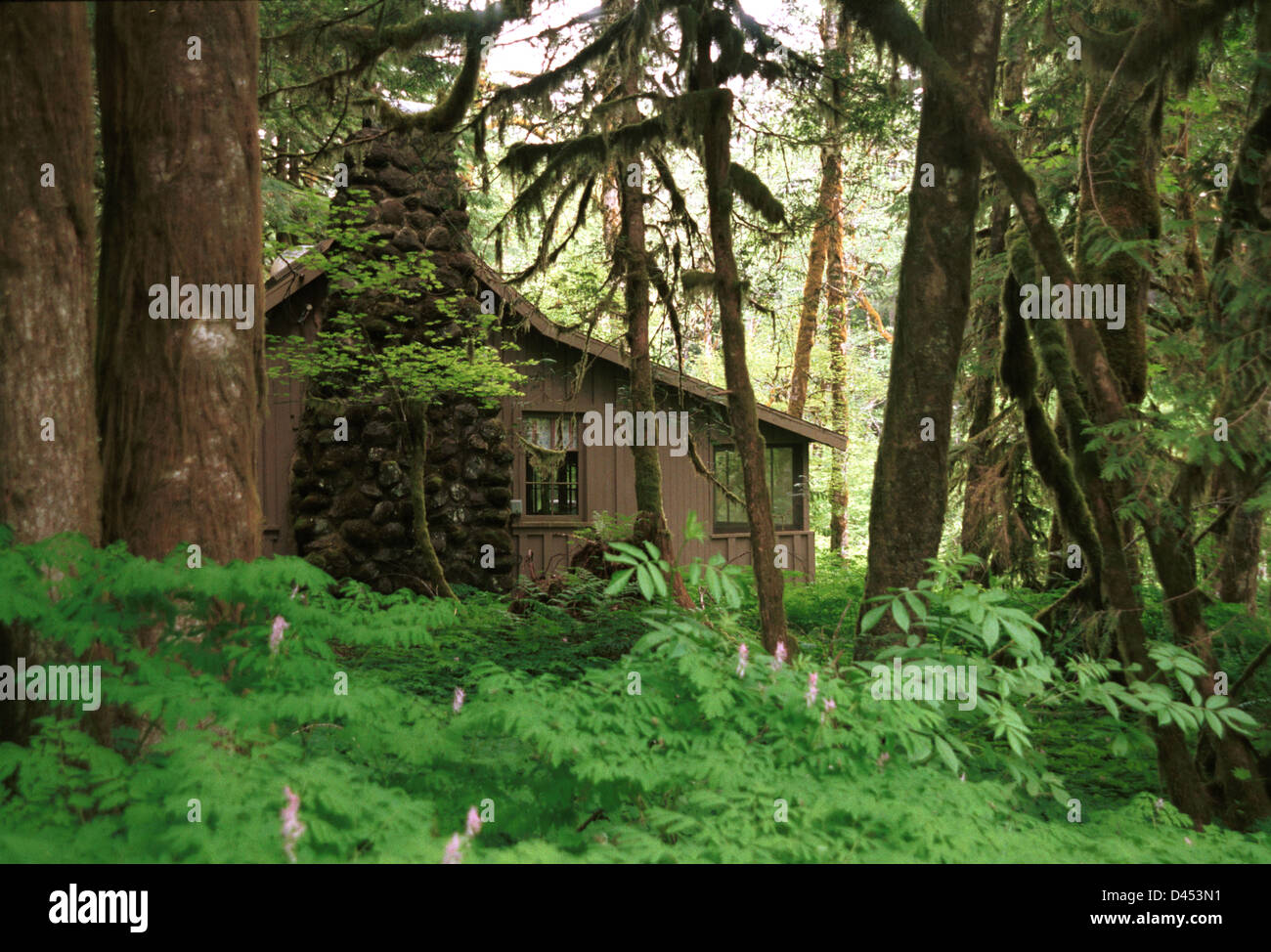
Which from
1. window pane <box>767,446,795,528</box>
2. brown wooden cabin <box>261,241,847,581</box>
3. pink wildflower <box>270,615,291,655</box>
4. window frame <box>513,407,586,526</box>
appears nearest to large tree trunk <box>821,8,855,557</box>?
window pane <box>767,446,795,528</box>

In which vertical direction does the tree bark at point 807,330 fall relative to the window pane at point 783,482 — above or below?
above

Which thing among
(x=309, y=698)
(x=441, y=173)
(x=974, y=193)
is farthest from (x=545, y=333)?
(x=309, y=698)

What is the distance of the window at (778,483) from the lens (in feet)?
61.4

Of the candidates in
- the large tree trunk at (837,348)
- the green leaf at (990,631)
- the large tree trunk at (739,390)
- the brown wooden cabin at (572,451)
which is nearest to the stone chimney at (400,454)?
A: the brown wooden cabin at (572,451)

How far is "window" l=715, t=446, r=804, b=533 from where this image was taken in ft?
61.4

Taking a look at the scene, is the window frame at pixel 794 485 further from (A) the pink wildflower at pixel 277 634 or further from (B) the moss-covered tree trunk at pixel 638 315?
(A) the pink wildflower at pixel 277 634

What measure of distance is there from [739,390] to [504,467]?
863 cm

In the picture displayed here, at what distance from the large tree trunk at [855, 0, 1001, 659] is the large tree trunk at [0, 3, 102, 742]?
183 inches

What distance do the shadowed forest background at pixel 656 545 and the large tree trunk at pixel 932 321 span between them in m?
0.03

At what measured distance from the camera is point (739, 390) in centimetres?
746

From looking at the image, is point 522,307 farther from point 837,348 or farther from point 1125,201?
point 837,348

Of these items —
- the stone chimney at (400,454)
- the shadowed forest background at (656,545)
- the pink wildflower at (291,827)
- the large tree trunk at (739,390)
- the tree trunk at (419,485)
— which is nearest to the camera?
the pink wildflower at (291,827)

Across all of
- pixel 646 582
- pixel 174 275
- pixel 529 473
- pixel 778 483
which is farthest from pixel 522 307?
pixel 646 582
